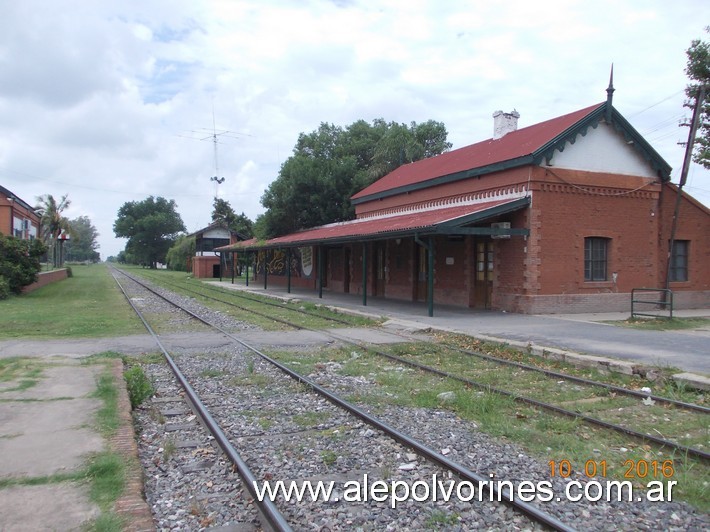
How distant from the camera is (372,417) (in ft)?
21.1

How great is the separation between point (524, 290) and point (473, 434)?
12.2 metres

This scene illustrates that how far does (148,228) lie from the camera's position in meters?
98.5

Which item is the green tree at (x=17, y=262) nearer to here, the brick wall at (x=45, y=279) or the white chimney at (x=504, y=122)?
the brick wall at (x=45, y=279)

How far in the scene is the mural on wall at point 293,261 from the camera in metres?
33.7

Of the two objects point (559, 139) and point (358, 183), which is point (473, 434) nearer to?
point (559, 139)

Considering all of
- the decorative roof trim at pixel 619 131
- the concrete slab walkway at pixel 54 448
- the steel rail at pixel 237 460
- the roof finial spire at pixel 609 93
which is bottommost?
the steel rail at pixel 237 460

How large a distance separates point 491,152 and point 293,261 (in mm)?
17328

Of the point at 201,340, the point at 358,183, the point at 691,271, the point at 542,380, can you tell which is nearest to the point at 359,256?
the point at 358,183

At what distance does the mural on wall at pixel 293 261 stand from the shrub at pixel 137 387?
81.6 feet

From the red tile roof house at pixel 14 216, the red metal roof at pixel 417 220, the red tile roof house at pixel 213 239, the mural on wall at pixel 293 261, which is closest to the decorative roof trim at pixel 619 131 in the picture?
the red metal roof at pixel 417 220

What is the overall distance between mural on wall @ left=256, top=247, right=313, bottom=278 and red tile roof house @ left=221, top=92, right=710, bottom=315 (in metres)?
10.2

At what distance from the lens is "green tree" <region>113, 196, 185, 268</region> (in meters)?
99.3

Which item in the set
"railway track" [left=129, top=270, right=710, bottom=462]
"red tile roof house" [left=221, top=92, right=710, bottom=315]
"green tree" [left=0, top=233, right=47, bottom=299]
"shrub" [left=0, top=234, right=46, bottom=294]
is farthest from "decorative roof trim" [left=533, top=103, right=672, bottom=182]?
"shrub" [left=0, top=234, right=46, bottom=294]

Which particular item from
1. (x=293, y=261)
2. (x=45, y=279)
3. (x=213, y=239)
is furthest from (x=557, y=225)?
(x=213, y=239)
